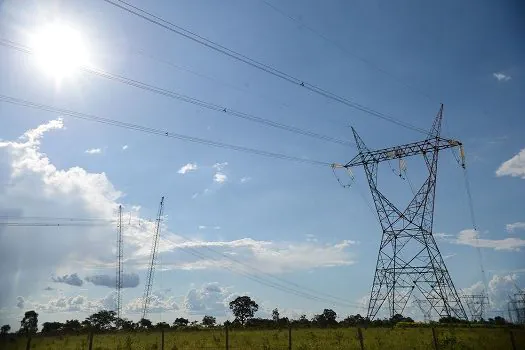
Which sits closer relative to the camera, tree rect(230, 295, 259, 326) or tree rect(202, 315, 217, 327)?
tree rect(202, 315, 217, 327)

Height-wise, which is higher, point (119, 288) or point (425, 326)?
point (119, 288)

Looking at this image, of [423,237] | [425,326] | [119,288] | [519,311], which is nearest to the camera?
[423,237]

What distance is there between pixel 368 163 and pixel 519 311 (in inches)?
3012

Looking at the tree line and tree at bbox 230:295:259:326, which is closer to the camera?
the tree line

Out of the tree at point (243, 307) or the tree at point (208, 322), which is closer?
the tree at point (208, 322)

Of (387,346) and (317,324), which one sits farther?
(317,324)

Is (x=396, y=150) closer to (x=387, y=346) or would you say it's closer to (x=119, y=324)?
(x=387, y=346)

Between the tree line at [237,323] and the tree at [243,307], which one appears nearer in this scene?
the tree line at [237,323]

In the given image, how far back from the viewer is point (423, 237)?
191ft

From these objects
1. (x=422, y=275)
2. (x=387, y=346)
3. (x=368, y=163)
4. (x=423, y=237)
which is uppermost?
(x=368, y=163)

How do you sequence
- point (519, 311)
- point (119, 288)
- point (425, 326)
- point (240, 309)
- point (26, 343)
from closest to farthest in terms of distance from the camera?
point (26, 343)
point (425, 326)
point (119, 288)
point (519, 311)
point (240, 309)

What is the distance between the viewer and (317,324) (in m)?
77.0

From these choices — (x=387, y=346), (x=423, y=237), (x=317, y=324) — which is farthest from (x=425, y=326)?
(x=387, y=346)

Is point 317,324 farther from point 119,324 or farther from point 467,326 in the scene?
point 119,324
